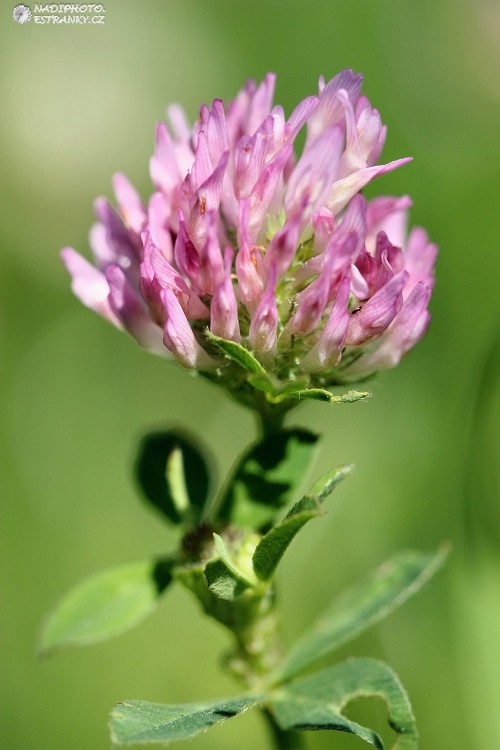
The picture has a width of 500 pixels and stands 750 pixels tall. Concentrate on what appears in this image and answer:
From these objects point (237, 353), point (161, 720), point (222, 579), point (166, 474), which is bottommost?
point (161, 720)

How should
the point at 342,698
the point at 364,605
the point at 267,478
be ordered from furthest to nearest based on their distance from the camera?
the point at 364,605 → the point at 267,478 → the point at 342,698

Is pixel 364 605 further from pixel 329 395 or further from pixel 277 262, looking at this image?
pixel 277 262

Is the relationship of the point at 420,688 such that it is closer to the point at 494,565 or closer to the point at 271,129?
the point at 494,565

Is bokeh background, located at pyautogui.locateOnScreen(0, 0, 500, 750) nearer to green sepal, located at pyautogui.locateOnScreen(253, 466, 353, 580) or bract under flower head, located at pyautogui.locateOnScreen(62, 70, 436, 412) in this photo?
bract under flower head, located at pyautogui.locateOnScreen(62, 70, 436, 412)

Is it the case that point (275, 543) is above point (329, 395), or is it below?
below

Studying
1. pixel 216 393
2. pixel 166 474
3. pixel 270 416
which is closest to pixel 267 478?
pixel 270 416

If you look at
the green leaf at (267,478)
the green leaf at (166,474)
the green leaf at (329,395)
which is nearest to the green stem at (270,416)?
the green leaf at (267,478)

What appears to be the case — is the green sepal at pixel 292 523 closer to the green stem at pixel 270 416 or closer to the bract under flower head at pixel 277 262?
the bract under flower head at pixel 277 262
